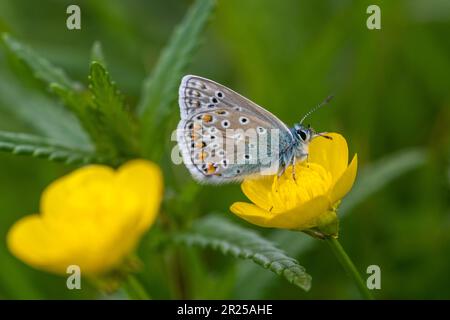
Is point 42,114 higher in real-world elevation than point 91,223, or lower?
higher

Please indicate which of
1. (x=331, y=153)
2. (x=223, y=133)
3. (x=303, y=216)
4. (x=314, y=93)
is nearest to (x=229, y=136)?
(x=223, y=133)

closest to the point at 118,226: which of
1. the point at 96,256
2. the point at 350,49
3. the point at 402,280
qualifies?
the point at 96,256

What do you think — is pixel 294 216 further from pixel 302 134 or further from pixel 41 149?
pixel 41 149

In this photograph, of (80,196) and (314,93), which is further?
(314,93)

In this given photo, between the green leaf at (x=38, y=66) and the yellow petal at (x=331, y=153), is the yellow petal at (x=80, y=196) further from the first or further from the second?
the green leaf at (x=38, y=66)

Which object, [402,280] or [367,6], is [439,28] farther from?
[402,280]
